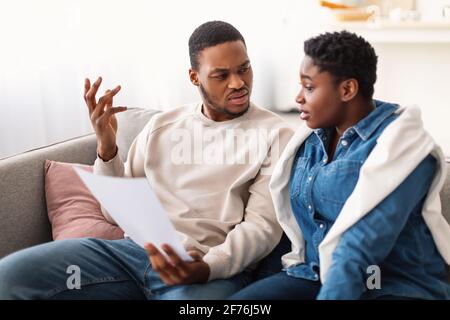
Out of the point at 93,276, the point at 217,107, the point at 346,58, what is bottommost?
the point at 93,276

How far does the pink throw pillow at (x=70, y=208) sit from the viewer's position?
170cm

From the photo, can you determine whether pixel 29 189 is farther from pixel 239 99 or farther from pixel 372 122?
pixel 372 122

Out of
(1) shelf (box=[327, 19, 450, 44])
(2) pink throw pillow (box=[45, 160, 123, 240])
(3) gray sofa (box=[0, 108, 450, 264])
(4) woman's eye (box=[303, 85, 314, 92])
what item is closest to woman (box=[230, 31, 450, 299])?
(4) woman's eye (box=[303, 85, 314, 92])

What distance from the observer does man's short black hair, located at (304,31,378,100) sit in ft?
4.24

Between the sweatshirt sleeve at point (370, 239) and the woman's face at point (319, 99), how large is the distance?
21 cm

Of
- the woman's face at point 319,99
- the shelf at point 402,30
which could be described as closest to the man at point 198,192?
the woman's face at point 319,99

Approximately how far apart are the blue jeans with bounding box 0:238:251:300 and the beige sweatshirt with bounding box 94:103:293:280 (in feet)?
0.28

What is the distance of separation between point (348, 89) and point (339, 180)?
180mm

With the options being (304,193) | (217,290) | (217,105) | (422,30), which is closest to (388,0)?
(422,30)

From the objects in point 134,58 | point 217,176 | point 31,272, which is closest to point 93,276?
point 31,272

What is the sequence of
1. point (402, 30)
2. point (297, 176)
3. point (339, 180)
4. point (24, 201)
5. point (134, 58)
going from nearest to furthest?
point (339, 180) < point (297, 176) < point (24, 201) < point (402, 30) < point (134, 58)

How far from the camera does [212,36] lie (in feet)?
5.19

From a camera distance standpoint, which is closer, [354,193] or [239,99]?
[354,193]
